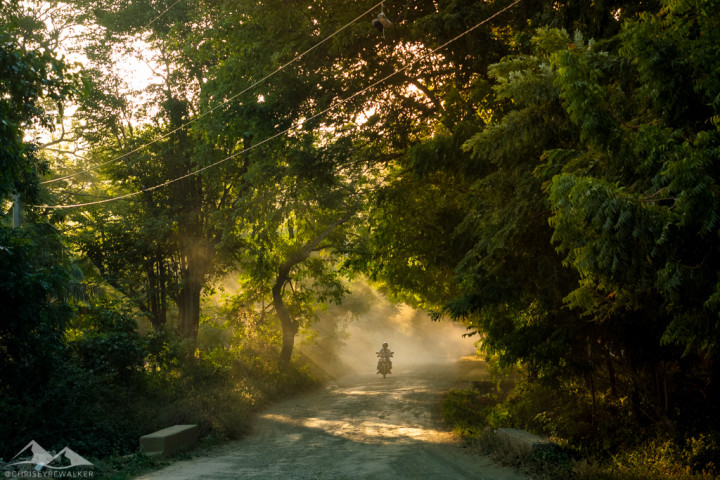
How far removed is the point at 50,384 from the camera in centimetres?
1131

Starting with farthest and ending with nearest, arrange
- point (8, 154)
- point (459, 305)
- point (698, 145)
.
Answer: point (459, 305), point (8, 154), point (698, 145)

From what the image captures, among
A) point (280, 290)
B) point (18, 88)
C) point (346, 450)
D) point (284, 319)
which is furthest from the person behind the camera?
point (280, 290)

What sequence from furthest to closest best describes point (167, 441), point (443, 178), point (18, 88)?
point (443, 178)
point (167, 441)
point (18, 88)

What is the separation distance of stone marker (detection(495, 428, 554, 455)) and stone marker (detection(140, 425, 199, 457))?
19.4 ft

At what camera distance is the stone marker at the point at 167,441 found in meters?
10.2

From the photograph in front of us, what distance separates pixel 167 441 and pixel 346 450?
3287 mm

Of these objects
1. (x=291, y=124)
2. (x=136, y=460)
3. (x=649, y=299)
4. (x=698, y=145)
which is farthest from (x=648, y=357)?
(x=291, y=124)

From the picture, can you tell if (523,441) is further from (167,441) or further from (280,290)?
(280,290)

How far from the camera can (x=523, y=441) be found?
9.14m

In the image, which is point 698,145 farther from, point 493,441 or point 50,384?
point 50,384

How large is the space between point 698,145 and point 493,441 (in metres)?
6.94

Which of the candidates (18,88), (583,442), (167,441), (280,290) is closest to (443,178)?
(583,442)

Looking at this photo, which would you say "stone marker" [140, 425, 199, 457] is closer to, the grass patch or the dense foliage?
the dense foliage

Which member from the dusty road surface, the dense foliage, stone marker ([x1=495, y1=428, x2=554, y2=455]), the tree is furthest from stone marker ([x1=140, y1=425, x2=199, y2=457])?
stone marker ([x1=495, y1=428, x2=554, y2=455])
